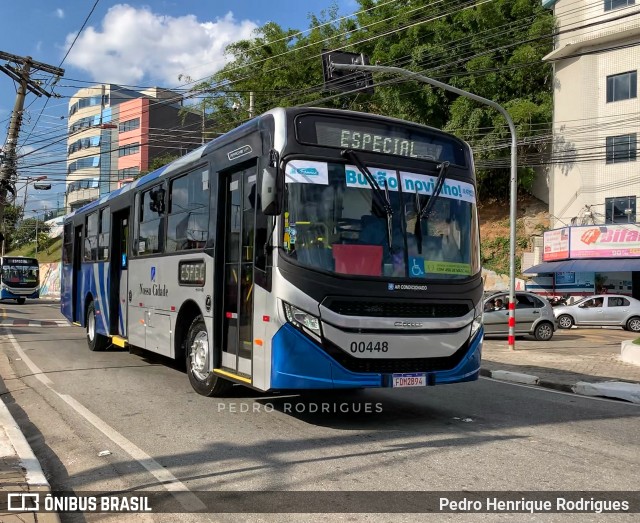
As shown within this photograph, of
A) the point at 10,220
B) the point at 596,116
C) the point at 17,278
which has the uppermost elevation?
the point at 596,116

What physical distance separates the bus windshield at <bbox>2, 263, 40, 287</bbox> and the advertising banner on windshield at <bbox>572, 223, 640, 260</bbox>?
3409 centimetres

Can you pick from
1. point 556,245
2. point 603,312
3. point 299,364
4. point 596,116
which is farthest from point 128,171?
point 299,364

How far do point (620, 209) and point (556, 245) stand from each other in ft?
12.5

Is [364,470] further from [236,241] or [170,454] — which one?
[236,241]

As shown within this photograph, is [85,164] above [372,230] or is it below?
above

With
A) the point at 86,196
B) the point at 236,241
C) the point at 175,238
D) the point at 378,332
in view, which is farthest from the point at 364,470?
the point at 86,196

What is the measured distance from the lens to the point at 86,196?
71125 millimetres

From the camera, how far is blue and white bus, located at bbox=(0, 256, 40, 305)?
38.9 meters

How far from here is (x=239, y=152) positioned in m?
7.25

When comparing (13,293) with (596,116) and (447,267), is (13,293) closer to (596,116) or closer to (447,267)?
(596,116)

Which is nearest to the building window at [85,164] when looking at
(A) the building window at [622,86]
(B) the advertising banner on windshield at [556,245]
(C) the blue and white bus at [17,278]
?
(C) the blue and white bus at [17,278]

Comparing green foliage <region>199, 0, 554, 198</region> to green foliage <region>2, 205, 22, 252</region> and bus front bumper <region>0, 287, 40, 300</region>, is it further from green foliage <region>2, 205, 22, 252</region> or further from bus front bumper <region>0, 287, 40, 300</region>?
Answer: green foliage <region>2, 205, 22, 252</region>

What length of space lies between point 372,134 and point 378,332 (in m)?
2.27

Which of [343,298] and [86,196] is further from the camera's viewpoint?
[86,196]
